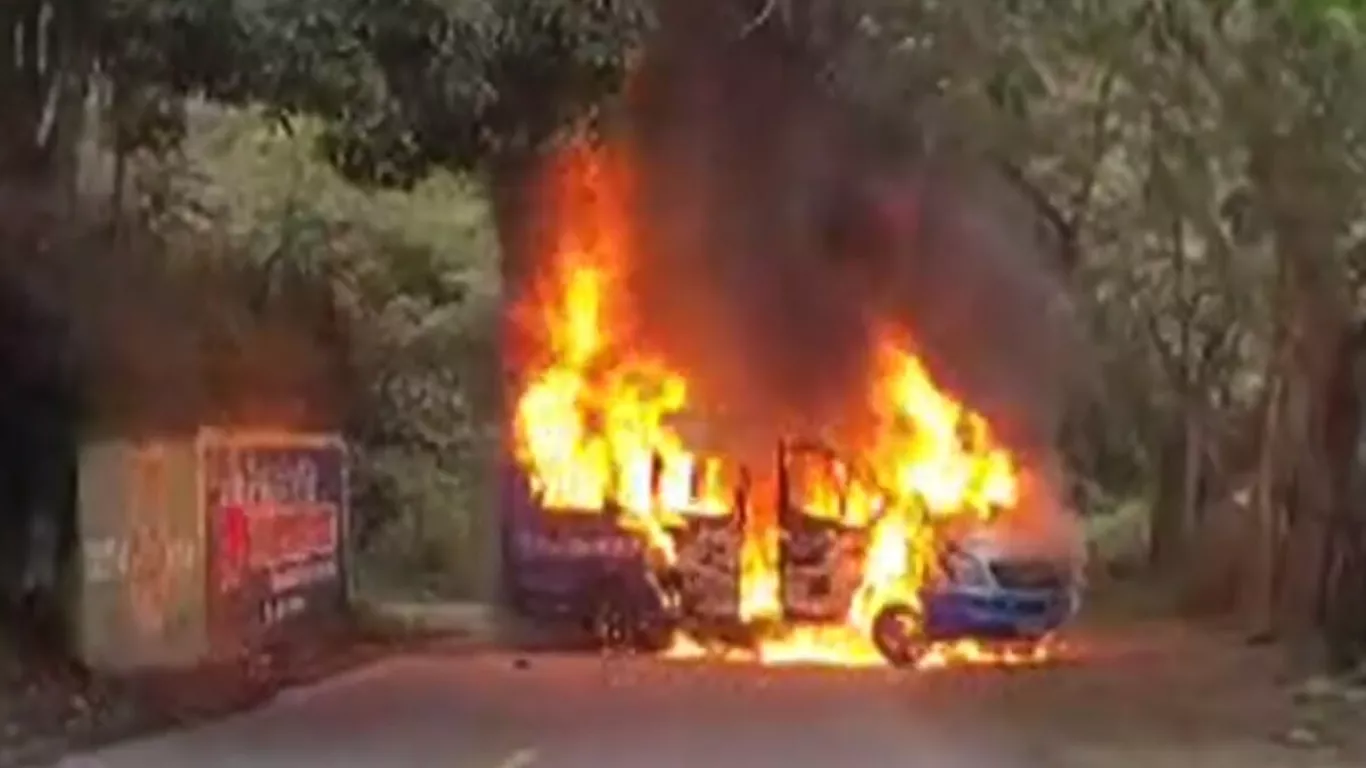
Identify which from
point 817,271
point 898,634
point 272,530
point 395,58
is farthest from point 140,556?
point 817,271

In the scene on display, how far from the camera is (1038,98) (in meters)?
23.9

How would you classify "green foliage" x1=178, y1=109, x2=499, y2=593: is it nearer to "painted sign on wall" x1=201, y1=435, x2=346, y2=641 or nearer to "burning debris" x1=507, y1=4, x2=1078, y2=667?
"burning debris" x1=507, y1=4, x2=1078, y2=667

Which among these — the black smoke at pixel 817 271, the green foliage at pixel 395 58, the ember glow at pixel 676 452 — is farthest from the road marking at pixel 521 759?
the black smoke at pixel 817 271

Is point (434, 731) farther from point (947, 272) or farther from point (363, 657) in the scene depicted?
point (947, 272)

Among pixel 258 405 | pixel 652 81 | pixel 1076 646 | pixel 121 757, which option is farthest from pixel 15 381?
pixel 1076 646

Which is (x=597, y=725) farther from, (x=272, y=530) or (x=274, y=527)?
(x=274, y=527)

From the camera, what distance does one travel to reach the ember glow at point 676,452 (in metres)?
35.8

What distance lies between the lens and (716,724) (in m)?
21.8

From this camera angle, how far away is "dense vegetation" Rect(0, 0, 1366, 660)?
1862 cm

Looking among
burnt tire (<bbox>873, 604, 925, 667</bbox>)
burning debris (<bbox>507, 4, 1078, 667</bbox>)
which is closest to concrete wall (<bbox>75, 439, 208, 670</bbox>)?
burnt tire (<bbox>873, 604, 925, 667</bbox>)

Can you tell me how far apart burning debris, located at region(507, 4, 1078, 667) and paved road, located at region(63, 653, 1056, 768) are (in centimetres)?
527

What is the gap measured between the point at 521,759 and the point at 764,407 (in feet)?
66.5

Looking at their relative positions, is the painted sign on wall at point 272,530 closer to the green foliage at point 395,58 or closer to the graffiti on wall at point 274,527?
the graffiti on wall at point 274,527

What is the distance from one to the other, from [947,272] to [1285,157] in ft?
60.1
